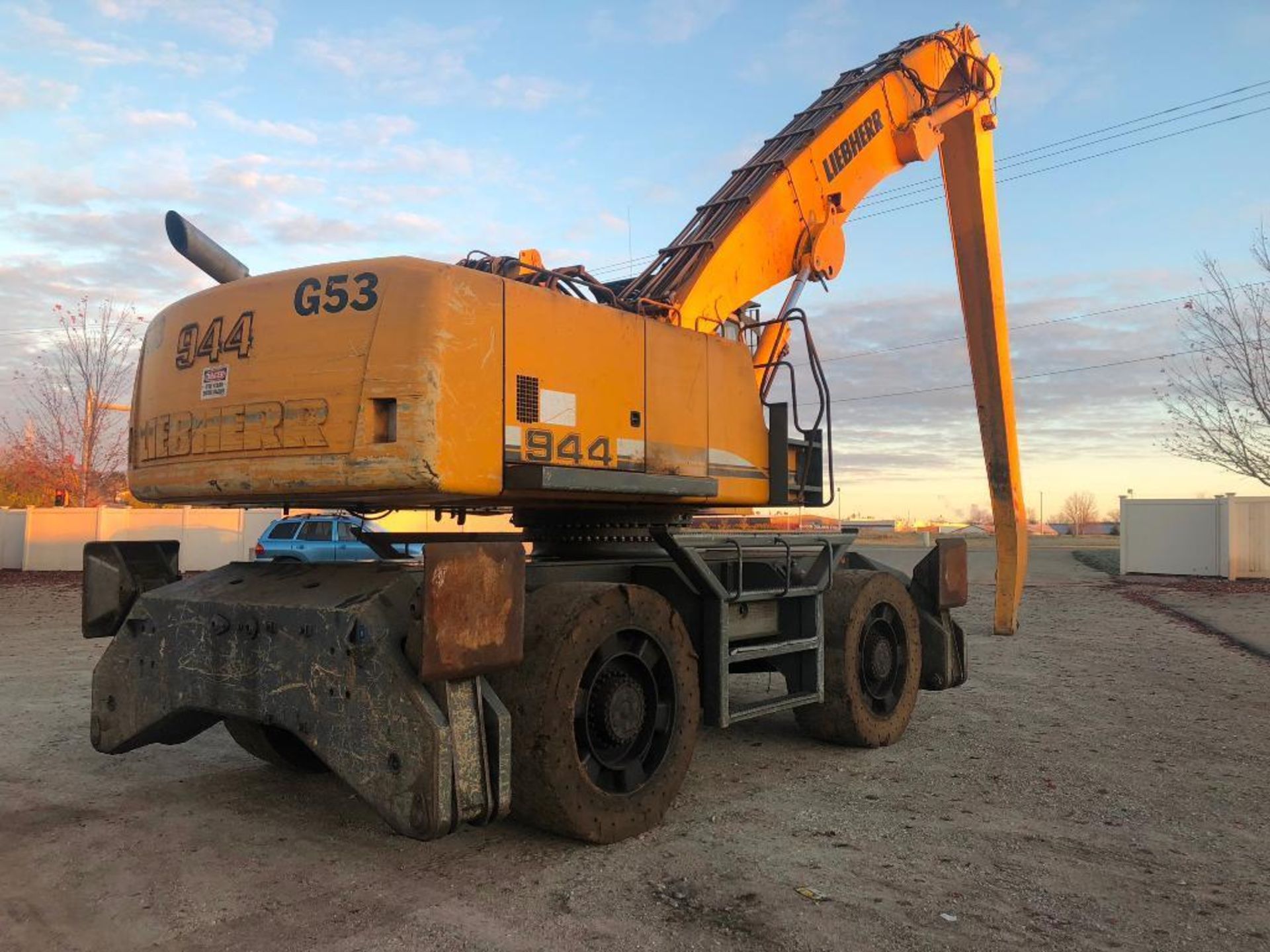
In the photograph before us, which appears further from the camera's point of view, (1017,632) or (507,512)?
(1017,632)

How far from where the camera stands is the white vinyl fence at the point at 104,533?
84.8 feet

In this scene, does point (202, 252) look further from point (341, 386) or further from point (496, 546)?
point (496, 546)

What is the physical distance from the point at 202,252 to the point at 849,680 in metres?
4.96

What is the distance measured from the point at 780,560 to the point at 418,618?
320 cm

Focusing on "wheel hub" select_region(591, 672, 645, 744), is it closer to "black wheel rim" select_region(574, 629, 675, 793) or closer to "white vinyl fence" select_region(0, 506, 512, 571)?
"black wheel rim" select_region(574, 629, 675, 793)

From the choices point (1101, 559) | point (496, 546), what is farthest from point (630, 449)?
point (1101, 559)

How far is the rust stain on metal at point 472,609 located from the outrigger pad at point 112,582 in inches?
107

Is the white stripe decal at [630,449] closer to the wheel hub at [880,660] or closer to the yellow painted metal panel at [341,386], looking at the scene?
the yellow painted metal panel at [341,386]

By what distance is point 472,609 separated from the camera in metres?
4.02

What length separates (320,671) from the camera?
4348 millimetres

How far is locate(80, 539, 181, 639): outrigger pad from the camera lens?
5.62 meters

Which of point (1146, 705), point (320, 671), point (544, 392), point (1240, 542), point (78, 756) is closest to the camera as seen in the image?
point (320, 671)

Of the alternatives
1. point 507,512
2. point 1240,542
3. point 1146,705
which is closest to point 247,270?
point 507,512

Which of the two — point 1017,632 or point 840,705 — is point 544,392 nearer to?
point 840,705
